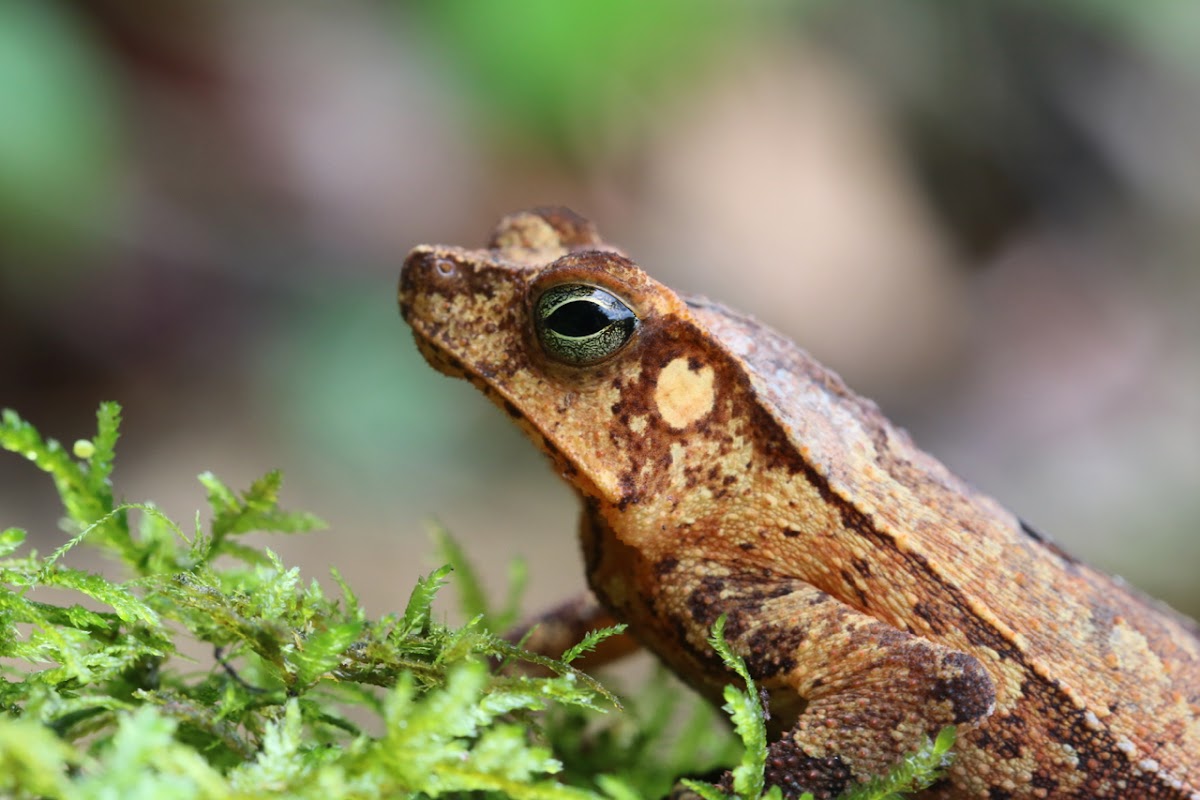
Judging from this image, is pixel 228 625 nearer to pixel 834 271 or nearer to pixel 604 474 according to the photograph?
pixel 604 474

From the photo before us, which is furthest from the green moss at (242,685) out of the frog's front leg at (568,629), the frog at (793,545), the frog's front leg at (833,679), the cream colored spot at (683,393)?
the frog's front leg at (568,629)

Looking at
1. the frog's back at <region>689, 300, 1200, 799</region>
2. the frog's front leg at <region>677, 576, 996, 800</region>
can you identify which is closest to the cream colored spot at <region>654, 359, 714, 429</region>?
the frog's back at <region>689, 300, 1200, 799</region>

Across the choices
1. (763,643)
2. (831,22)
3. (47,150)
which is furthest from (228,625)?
(831,22)

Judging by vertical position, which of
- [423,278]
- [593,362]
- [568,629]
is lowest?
[568,629]

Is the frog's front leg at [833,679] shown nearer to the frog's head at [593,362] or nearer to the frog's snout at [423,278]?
the frog's head at [593,362]

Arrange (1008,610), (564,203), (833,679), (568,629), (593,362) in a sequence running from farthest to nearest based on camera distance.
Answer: (564,203)
(568,629)
(593,362)
(1008,610)
(833,679)

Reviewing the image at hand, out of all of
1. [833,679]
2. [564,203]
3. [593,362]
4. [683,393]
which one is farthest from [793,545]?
[564,203]

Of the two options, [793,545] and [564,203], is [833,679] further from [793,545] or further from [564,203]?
[564,203]
